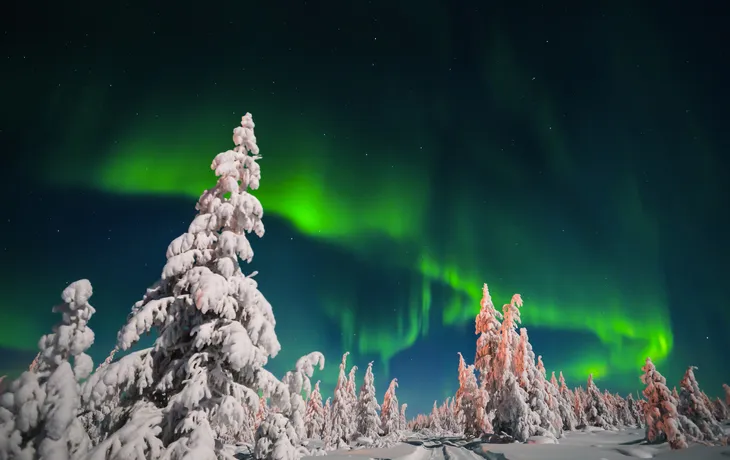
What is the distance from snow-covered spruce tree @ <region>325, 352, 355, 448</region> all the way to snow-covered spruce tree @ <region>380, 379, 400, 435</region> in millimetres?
8089

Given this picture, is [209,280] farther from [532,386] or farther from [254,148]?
[532,386]

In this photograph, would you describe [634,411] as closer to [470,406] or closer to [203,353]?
[470,406]

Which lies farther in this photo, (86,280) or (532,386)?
(532,386)

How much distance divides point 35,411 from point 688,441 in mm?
41336

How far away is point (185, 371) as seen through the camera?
844cm

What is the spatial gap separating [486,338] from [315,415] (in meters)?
35.8

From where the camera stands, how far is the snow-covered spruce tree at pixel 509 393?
1240 inches

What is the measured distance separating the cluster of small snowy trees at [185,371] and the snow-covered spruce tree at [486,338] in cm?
3221

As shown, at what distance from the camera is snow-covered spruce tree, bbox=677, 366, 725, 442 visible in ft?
94.4

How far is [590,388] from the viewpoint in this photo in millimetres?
71938

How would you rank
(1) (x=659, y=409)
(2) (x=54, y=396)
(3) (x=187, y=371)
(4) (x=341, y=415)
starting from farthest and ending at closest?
(4) (x=341, y=415) < (1) (x=659, y=409) < (3) (x=187, y=371) < (2) (x=54, y=396)

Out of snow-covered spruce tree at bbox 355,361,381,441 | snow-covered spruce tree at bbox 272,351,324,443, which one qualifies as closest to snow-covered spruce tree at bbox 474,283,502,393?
snow-covered spruce tree at bbox 355,361,381,441

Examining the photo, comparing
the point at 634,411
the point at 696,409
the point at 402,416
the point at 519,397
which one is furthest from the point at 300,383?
the point at 634,411

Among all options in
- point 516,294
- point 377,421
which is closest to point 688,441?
point 516,294
